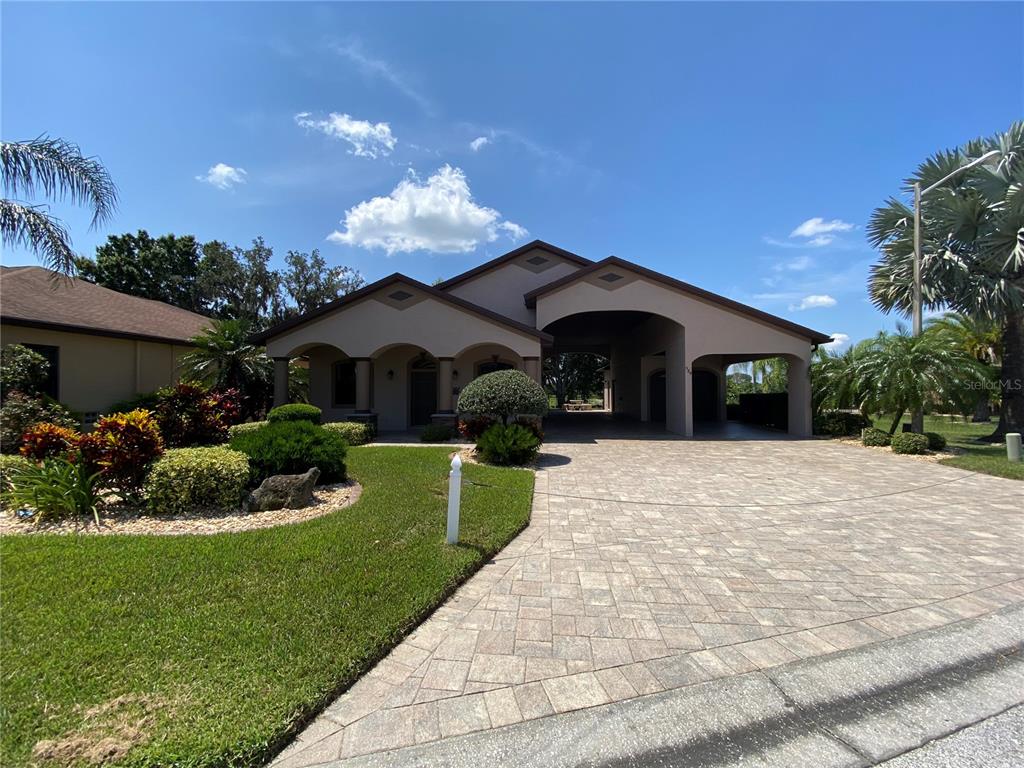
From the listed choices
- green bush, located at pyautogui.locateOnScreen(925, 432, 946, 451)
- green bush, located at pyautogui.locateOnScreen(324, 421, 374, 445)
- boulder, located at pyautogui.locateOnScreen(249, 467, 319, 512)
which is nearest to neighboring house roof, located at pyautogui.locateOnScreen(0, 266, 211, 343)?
green bush, located at pyautogui.locateOnScreen(324, 421, 374, 445)

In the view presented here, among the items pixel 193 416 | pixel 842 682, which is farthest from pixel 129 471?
pixel 842 682

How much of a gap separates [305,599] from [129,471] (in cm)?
430

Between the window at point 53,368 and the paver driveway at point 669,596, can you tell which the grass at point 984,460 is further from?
the window at point 53,368

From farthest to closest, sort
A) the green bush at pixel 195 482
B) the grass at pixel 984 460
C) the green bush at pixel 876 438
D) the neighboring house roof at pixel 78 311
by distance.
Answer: the green bush at pixel 876 438 → the neighboring house roof at pixel 78 311 → the grass at pixel 984 460 → the green bush at pixel 195 482

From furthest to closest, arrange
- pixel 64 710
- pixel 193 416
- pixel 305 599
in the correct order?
pixel 193 416 < pixel 305 599 < pixel 64 710

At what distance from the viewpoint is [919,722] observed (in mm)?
2568

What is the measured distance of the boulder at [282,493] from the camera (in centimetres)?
610

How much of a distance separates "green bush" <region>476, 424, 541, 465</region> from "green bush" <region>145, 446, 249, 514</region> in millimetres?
5257

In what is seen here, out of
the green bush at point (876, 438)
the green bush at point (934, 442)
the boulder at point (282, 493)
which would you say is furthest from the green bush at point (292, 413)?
the green bush at point (934, 442)

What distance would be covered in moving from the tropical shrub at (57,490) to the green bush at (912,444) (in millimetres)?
17582

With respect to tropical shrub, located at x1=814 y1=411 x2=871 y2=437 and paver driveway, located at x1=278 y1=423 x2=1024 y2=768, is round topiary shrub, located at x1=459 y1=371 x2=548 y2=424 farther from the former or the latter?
tropical shrub, located at x1=814 y1=411 x2=871 y2=437

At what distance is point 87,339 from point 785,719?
59.8ft

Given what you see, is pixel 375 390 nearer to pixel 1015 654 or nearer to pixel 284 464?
pixel 284 464

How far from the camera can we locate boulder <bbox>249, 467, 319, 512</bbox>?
610 cm
